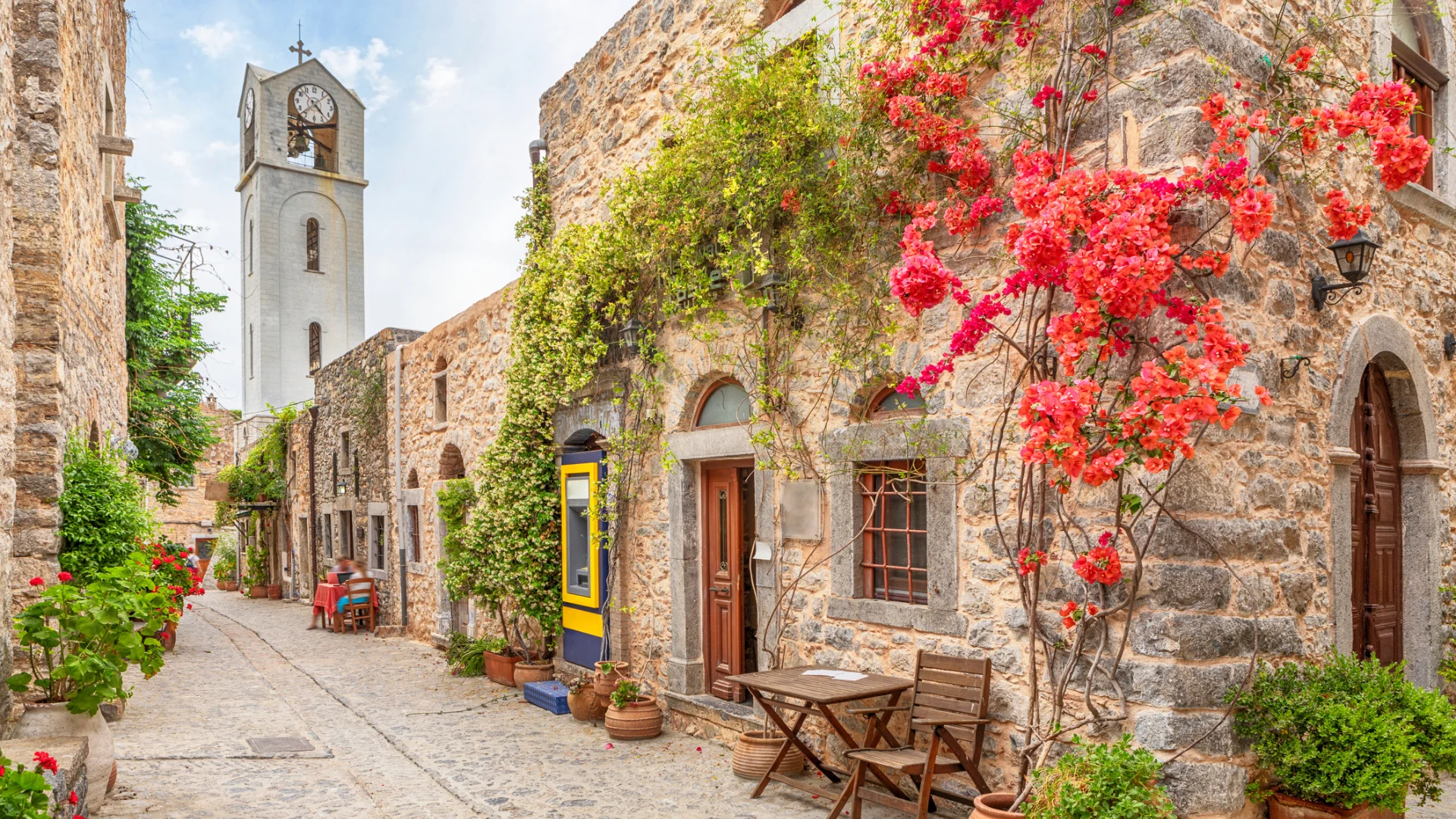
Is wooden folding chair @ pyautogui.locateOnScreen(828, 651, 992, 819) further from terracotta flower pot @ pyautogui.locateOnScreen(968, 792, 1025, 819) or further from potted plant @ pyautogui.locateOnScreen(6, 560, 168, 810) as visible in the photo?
potted plant @ pyautogui.locateOnScreen(6, 560, 168, 810)

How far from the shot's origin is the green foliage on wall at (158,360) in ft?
42.1

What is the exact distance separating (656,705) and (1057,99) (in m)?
4.61

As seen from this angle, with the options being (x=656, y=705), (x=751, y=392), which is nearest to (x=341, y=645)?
(x=656, y=705)

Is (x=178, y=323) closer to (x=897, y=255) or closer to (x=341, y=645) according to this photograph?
(x=341, y=645)

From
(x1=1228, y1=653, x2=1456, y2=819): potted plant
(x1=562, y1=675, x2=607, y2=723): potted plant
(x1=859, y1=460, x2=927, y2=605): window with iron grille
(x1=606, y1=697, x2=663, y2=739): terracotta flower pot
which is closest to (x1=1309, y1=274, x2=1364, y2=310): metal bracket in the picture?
(x1=1228, y1=653, x2=1456, y2=819): potted plant

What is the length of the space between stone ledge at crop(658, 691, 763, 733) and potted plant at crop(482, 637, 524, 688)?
6.93 feet

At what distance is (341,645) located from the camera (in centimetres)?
1189

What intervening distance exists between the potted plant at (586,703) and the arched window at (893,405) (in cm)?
318

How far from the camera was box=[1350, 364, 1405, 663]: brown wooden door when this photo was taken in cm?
538

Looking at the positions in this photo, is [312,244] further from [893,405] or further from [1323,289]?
[1323,289]

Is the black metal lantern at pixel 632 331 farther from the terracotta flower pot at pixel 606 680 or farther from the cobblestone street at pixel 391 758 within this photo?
the cobblestone street at pixel 391 758

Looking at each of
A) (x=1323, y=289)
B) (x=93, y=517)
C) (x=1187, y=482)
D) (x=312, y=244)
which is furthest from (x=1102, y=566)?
(x=312, y=244)

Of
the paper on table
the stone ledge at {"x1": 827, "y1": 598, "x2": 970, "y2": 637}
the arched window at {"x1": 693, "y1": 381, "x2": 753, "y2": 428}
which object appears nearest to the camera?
the stone ledge at {"x1": 827, "y1": 598, "x2": 970, "y2": 637}

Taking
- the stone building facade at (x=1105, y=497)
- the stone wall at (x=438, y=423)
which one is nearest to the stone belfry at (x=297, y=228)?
the stone wall at (x=438, y=423)
